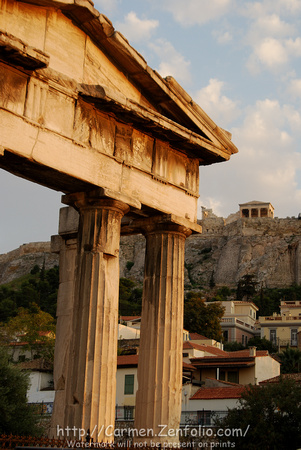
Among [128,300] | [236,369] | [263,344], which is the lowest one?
[236,369]

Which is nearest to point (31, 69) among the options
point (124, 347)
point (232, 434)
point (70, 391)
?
point (70, 391)

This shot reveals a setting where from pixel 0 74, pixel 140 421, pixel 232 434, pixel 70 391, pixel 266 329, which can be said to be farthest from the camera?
pixel 266 329

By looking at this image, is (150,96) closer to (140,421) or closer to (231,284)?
(140,421)

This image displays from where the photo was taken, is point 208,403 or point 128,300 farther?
point 128,300

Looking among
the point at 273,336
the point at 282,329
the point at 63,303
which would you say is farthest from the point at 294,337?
the point at 63,303

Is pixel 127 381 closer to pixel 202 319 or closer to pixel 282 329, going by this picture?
pixel 202 319

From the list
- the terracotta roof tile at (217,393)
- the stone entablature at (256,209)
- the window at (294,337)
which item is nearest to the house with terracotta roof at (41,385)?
the terracotta roof tile at (217,393)

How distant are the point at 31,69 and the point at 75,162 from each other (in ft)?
5.74

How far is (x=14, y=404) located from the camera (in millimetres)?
32281

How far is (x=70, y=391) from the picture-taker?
12.9 metres

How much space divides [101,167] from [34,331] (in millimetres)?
45096

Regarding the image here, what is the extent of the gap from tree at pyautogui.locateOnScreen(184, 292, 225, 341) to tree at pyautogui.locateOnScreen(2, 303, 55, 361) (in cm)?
1650

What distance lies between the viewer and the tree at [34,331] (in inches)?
2183

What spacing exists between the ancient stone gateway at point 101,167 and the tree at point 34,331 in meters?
39.6
